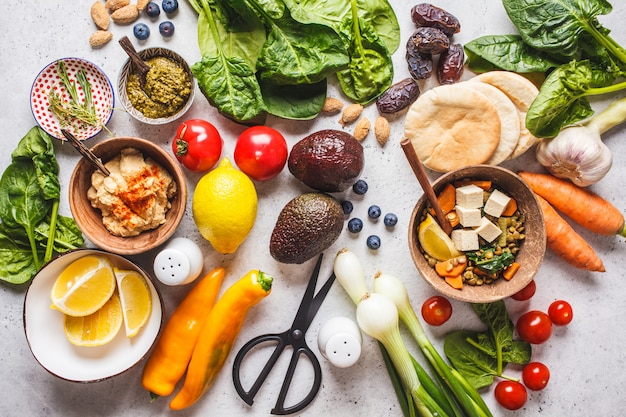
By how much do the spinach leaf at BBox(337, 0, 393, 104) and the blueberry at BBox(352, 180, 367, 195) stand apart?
0.28 meters

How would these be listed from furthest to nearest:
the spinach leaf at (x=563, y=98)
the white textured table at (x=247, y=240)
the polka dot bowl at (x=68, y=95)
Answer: the white textured table at (x=247, y=240) → the polka dot bowl at (x=68, y=95) → the spinach leaf at (x=563, y=98)

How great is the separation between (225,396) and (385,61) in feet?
4.29

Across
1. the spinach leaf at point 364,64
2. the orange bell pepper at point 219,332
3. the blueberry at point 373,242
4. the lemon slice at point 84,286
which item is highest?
the spinach leaf at point 364,64

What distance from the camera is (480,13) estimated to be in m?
1.91

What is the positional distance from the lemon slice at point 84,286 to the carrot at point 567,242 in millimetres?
1477

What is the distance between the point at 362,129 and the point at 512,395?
105cm

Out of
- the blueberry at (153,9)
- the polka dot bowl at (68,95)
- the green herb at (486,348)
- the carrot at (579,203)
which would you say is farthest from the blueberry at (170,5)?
the green herb at (486,348)

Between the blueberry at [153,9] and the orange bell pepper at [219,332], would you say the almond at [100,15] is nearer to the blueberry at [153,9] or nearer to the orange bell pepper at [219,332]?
the blueberry at [153,9]

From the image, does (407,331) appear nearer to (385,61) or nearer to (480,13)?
(385,61)

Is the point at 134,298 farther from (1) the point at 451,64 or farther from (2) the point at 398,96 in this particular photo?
(1) the point at 451,64

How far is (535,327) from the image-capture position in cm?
186

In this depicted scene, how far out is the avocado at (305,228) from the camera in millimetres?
1694

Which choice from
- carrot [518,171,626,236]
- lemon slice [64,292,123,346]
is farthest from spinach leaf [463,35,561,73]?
lemon slice [64,292,123,346]

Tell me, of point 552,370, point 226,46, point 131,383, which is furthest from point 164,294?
point 552,370
